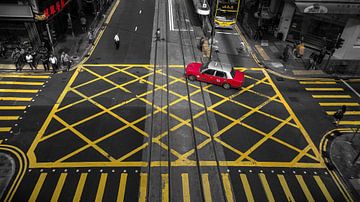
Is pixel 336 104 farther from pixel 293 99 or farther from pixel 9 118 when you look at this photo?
pixel 9 118

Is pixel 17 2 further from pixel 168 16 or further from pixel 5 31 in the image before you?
pixel 168 16

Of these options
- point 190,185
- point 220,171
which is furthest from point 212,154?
point 190,185

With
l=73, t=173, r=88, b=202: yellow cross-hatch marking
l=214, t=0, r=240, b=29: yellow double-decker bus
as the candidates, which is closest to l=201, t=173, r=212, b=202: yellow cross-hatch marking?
l=73, t=173, r=88, b=202: yellow cross-hatch marking

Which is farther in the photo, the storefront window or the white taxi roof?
the storefront window

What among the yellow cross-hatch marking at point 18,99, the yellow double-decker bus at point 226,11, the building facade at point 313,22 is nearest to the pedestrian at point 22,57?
A: the yellow cross-hatch marking at point 18,99

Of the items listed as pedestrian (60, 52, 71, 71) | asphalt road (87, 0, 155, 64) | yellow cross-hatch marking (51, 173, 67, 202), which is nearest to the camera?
yellow cross-hatch marking (51, 173, 67, 202)

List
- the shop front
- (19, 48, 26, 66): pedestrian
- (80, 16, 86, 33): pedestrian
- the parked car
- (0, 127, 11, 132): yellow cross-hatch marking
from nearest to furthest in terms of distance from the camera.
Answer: (0, 127, 11, 132): yellow cross-hatch marking → the parked car → the shop front → (19, 48, 26, 66): pedestrian → (80, 16, 86, 33): pedestrian

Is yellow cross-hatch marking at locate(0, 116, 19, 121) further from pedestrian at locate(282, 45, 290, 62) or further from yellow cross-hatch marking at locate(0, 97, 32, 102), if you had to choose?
pedestrian at locate(282, 45, 290, 62)

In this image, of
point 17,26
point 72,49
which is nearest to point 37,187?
point 72,49
